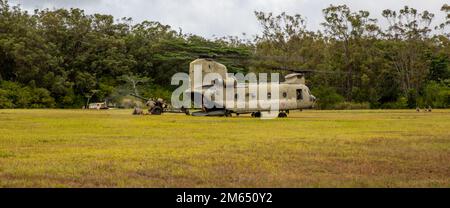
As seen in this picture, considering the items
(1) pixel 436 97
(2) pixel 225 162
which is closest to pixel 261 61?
(1) pixel 436 97

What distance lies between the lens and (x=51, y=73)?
212 feet

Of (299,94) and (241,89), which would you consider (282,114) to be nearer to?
(299,94)

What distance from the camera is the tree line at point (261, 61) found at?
6238cm

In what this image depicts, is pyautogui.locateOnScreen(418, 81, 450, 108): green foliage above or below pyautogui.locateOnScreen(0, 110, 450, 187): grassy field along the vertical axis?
above

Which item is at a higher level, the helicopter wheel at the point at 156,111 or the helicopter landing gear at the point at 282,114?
the helicopter wheel at the point at 156,111

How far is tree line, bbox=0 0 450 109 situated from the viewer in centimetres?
6238

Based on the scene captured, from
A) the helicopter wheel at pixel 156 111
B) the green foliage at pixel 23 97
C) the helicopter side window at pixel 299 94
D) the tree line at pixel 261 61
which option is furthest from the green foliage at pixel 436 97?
the green foliage at pixel 23 97

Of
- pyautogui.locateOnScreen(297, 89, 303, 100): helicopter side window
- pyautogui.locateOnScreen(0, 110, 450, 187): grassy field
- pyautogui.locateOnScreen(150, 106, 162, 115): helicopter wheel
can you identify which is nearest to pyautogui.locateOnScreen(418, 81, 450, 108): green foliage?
pyautogui.locateOnScreen(297, 89, 303, 100): helicopter side window

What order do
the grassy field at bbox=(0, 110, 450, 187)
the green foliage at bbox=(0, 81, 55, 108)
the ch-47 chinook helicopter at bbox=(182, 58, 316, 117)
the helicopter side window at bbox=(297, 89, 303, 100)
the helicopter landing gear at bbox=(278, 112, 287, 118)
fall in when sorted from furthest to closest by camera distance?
1. the green foliage at bbox=(0, 81, 55, 108)
2. the helicopter side window at bbox=(297, 89, 303, 100)
3. the ch-47 chinook helicopter at bbox=(182, 58, 316, 117)
4. the helicopter landing gear at bbox=(278, 112, 287, 118)
5. the grassy field at bbox=(0, 110, 450, 187)

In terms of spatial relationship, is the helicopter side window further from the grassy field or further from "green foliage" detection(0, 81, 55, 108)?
"green foliage" detection(0, 81, 55, 108)

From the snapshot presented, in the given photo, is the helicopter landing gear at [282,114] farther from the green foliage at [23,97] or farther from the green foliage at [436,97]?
the green foliage at [23,97]
